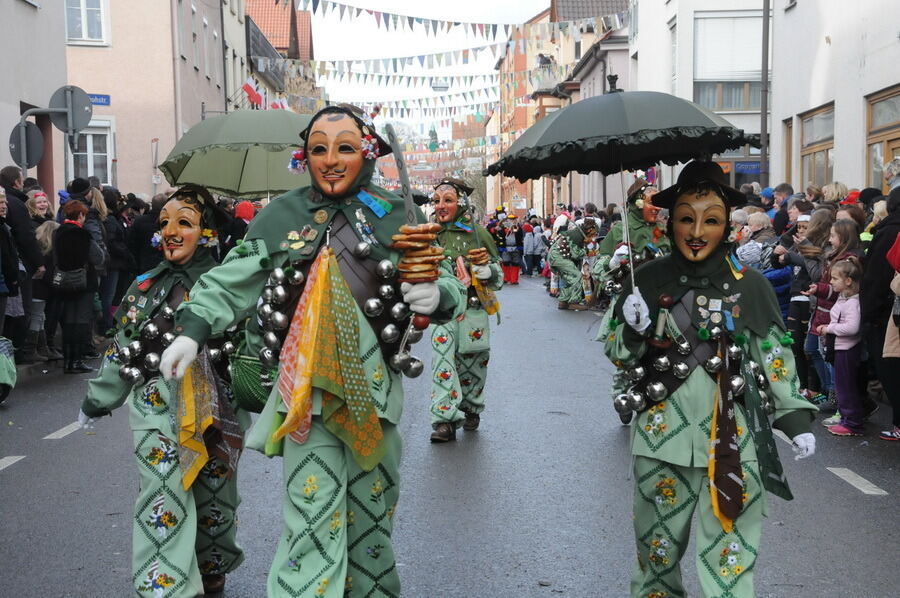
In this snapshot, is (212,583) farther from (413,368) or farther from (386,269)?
(386,269)

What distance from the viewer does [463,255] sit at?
9078 millimetres

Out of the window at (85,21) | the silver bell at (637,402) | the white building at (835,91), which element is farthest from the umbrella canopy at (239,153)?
the window at (85,21)

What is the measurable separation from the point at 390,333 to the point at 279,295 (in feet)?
1.41

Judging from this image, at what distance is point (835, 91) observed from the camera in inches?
800

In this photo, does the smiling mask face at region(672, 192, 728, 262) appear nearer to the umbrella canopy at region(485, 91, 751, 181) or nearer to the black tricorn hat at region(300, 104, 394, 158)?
the umbrella canopy at region(485, 91, 751, 181)

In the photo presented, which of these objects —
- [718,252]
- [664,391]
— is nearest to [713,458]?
[664,391]

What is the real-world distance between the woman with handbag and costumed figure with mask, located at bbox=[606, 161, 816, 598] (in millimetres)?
9687

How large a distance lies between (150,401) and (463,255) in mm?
4373

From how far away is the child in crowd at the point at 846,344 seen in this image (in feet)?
30.7

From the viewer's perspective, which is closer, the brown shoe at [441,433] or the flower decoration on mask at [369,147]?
the flower decoration on mask at [369,147]

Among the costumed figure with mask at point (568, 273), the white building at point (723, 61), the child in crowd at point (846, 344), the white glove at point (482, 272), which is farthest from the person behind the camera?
the white building at point (723, 61)

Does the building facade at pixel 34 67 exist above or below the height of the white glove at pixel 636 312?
above

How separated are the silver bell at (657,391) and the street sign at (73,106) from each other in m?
12.6

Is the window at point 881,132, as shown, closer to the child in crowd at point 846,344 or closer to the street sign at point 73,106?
the child in crowd at point 846,344
